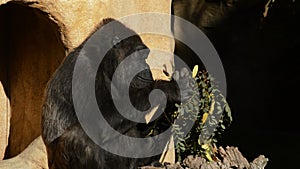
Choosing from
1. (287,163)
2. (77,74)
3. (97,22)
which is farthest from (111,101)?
(287,163)

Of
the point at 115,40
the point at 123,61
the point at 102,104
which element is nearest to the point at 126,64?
the point at 123,61

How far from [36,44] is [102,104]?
1.26 meters

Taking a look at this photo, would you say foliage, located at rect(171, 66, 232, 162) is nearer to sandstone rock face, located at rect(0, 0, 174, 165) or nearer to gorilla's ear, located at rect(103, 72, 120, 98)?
gorilla's ear, located at rect(103, 72, 120, 98)

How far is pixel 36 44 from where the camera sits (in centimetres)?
495

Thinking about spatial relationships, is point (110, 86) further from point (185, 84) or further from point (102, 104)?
point (185, 84)

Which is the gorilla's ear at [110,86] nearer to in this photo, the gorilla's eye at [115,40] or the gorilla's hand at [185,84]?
the gorilla's eye at [115,40]

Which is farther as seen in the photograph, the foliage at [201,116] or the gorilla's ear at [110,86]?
the foliage at [201,116]

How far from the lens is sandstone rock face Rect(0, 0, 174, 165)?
4398 mm

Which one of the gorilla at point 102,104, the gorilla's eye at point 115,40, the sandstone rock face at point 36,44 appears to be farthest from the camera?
the sandstone rock face at point 36,44

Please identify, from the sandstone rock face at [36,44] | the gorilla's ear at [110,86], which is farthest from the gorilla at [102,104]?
the sandstone rock face at [36,44]

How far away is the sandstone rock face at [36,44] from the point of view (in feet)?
14.4

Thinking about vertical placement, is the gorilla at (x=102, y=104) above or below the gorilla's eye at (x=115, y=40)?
below

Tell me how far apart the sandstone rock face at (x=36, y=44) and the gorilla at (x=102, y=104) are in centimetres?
44

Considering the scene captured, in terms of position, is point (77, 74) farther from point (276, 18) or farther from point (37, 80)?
point (276, 18)
